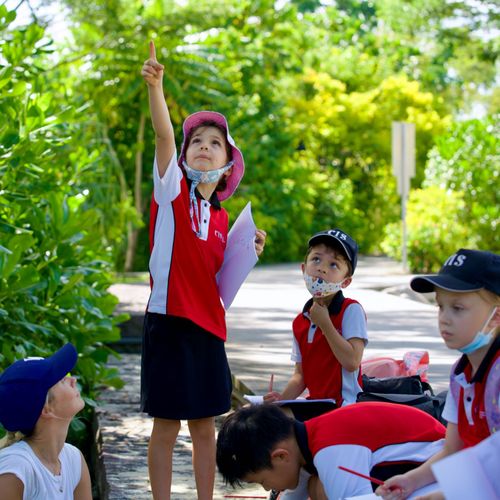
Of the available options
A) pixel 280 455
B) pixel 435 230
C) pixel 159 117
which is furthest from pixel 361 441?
pixel 435 230

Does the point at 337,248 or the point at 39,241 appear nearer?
the point at 337,248

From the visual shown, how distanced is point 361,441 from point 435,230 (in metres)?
14.8

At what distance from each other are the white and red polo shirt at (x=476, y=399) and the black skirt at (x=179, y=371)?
47.3 inches

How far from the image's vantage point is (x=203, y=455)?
419 centimetres

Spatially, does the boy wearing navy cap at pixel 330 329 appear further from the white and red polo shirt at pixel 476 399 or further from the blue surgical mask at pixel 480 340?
the blue surgical mask at pixel 480 340

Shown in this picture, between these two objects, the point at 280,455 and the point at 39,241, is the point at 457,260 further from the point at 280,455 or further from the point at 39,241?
the point at 39,241

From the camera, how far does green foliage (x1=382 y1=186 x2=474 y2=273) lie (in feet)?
58.6

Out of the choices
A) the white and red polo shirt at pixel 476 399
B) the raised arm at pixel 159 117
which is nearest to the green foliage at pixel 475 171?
the raised arm at pixel 159 117

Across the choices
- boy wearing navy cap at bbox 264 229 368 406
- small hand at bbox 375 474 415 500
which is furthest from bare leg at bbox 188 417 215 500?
small hand at bbox 375 474 415 500

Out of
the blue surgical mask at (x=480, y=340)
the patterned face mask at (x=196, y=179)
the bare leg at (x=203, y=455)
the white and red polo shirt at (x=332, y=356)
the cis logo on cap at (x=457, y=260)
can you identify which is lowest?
the bare leg at (x=203, y=455)

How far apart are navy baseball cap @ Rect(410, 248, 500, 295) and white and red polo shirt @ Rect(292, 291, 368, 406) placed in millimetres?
1303

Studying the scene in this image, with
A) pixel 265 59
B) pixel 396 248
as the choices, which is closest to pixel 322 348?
pixel 396 248

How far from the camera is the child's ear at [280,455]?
3.37 meters

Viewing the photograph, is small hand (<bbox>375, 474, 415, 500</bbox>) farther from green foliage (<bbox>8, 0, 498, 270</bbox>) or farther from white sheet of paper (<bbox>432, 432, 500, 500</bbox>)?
green foliage (<bbox>8, 0, 498, 270</bbox>)
